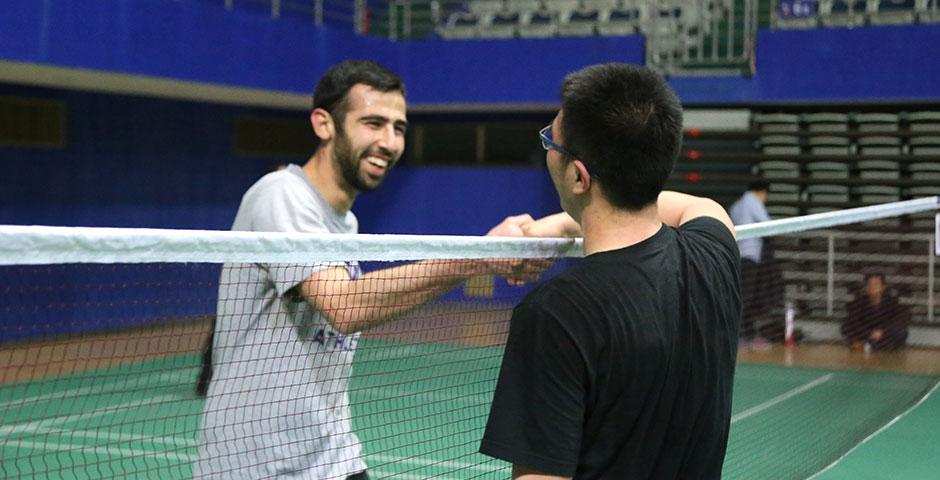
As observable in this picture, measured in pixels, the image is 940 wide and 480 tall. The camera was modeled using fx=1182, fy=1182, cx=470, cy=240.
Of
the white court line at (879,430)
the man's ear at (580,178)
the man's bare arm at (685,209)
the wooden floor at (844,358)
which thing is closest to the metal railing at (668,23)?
the wooden floor at (844,358)

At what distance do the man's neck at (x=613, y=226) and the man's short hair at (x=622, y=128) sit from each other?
21mm

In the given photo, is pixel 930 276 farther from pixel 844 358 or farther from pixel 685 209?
pixel 685 209

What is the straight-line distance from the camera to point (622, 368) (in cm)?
182

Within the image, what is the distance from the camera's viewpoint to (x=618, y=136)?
1.84 metres

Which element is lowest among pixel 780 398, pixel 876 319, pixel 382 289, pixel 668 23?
pixel 780 398

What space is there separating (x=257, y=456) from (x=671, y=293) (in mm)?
1338

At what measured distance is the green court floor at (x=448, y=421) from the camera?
6.63 meters

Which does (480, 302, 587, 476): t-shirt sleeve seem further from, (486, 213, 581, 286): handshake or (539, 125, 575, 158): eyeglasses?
(486, 213, 581, 286): handshake

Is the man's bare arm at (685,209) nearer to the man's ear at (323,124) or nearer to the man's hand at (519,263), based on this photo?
the man's hand at (519,263)

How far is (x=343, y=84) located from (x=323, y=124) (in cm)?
12

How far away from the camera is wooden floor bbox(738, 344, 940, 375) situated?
38.5 ft

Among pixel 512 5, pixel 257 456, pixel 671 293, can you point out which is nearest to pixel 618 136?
pixel 671 293

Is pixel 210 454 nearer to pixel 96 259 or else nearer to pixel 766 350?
pixel 96 259

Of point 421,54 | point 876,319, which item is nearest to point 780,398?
point 876,319
